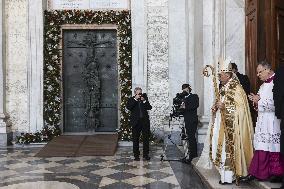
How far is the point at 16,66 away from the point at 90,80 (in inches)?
89.2

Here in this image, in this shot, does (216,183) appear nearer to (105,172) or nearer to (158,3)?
(105,172)

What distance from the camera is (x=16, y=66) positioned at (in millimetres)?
12688

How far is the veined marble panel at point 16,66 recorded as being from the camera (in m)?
12.7

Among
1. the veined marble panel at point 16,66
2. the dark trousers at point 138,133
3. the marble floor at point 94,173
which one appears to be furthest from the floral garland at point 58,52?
the dark trousers at point 138,133

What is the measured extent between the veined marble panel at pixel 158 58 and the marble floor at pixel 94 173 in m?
2.71

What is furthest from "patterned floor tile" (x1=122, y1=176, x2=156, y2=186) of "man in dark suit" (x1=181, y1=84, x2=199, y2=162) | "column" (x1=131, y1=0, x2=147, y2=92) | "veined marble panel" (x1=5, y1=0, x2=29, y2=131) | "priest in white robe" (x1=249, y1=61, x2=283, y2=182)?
"veined marble panel" (x1=5, y1=0, x2=29, y2=131)

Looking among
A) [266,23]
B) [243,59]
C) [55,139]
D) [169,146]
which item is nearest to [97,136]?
[55,139]

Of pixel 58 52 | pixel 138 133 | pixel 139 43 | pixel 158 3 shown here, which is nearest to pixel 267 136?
pixel 138 133

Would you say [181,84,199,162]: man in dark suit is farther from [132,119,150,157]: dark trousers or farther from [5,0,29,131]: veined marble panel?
[5,0,29,131]: veined marble panel

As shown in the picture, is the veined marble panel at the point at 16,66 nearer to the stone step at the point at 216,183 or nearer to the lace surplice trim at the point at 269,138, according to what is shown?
the stone step at the point at 216,183

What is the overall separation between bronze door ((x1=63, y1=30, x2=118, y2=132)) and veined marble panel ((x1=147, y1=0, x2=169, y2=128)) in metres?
1.24

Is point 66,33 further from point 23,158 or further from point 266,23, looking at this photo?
point 266,23

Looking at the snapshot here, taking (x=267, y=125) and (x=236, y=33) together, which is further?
(x=236, y=33)

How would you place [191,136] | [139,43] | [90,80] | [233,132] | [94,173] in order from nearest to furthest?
[233,132], [94,173], [191,136], [139,43], [90,80]
